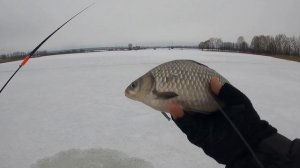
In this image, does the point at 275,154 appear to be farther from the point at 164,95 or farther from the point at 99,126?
the point at 99,126

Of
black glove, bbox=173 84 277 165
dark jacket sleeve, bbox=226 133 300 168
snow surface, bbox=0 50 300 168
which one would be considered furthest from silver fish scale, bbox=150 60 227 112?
snow surface, bbox=0 50 300 168

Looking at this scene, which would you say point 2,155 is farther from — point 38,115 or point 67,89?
point 67,89

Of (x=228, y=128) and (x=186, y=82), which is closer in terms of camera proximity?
(x=186, y=82)

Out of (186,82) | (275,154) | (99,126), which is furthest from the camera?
(99,126)

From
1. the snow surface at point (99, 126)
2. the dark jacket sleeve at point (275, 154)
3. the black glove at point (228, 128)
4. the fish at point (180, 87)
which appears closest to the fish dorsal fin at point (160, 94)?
the fish at point (180, 87)

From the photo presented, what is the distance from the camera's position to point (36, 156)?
3713 millimetres

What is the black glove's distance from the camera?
1.49 meters

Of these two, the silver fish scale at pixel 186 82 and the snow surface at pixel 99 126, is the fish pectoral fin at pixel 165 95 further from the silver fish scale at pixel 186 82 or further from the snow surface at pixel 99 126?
the snow surface at pixel 99 126

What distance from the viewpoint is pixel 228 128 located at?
152 centimetres

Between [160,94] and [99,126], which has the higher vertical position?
[160,94]

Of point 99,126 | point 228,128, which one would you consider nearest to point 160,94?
point 228,128

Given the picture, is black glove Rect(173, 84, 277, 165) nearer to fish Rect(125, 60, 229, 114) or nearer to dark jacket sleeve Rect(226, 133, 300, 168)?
dark jacket sleeve Rect(226, 133, 300, 168)

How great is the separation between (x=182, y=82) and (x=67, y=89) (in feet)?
22.6

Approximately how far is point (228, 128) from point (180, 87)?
1.17ft
